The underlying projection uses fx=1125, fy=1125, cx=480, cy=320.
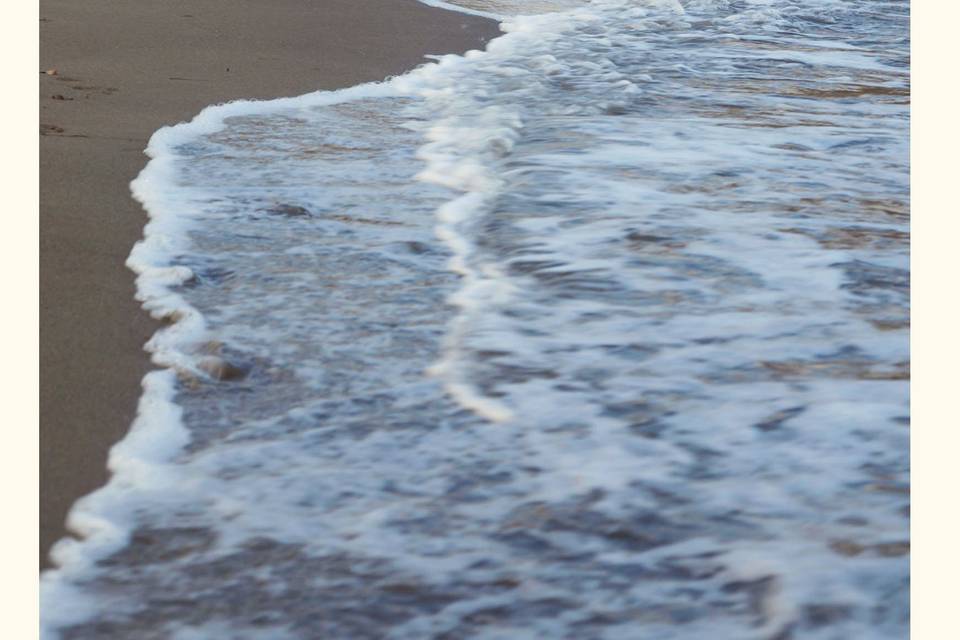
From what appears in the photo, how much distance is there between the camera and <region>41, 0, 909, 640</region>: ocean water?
1.62 m

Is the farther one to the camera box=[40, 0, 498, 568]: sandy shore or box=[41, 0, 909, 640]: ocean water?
box=[40, 0, 498, 568]: sandy shore

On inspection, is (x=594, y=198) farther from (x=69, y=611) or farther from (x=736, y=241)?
(x=69, y=611)

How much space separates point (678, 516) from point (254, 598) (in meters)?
0.68

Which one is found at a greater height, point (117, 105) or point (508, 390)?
point (117, 105)

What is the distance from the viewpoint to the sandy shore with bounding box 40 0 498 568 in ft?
6.77

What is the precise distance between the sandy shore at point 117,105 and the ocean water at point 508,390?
77 millimetres

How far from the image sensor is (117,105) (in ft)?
13.4

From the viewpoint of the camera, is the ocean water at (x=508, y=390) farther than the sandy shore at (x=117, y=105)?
No

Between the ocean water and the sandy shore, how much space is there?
0.08m

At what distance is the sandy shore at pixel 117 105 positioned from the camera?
206cm

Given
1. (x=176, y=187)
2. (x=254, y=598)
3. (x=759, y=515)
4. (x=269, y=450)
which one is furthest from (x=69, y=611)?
(x=176, y=187)

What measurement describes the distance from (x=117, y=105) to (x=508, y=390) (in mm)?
2488

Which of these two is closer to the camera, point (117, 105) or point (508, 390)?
point (508, 390)

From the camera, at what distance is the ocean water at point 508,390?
5.32 ft
